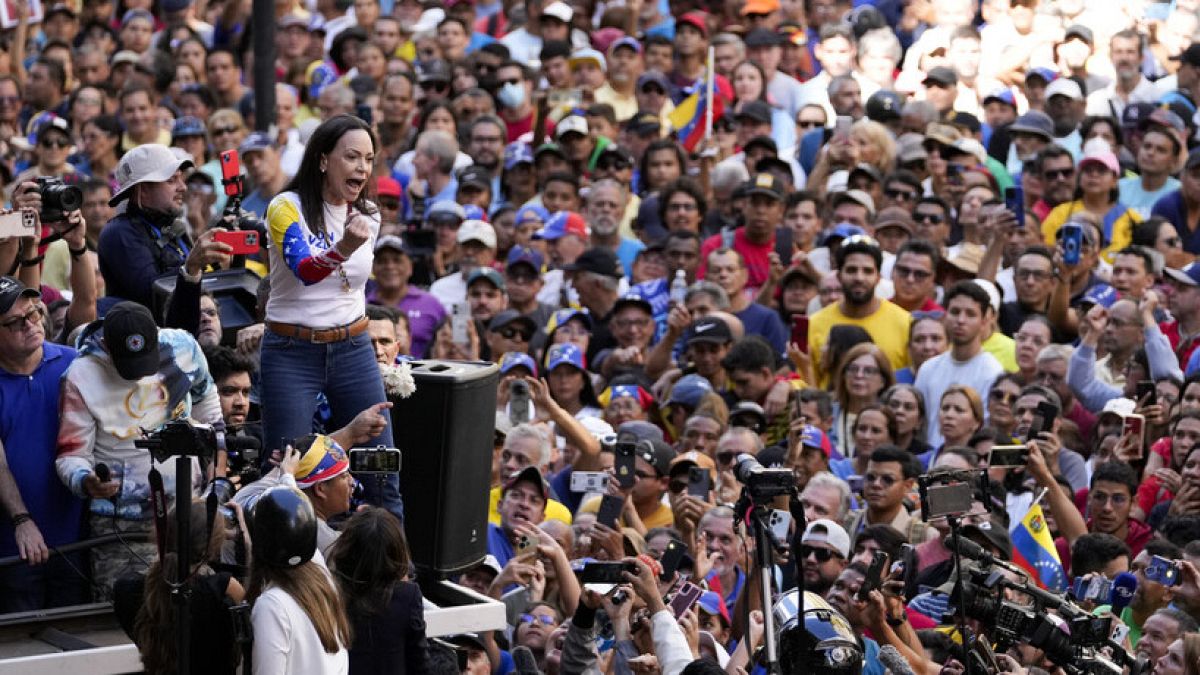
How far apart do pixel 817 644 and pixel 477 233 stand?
7470mm

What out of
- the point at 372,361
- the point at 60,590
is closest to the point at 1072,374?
the point at 372,361

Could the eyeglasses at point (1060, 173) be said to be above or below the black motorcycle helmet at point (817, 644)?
above

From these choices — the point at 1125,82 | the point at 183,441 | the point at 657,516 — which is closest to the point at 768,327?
the point at 657,516

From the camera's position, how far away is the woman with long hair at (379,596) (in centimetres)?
663

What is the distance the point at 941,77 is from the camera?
51.0ft

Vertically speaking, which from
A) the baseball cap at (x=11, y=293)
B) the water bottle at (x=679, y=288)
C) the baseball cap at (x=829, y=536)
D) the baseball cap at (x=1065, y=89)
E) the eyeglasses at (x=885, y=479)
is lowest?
the baseball cap at (x=829, y=536)

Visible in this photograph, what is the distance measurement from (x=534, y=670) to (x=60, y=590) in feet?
5.61

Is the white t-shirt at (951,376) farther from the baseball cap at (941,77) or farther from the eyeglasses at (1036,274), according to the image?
the baseball cap at (941,77)

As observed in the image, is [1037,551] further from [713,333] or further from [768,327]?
[768,327]

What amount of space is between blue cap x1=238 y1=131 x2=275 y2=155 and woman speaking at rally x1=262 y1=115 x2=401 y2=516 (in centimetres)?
685

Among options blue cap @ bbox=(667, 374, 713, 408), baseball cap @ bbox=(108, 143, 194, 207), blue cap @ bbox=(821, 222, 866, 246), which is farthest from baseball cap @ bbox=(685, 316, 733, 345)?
baseball cap @ bbox=(108, 143, 194, 207)

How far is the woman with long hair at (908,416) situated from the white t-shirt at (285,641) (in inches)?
212

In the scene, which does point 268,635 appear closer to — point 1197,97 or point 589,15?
point 1197,97

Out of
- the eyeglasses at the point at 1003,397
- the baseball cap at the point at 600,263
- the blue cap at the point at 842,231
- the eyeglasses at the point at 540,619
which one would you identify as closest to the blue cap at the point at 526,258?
the baseball cap at the point at 600,263
